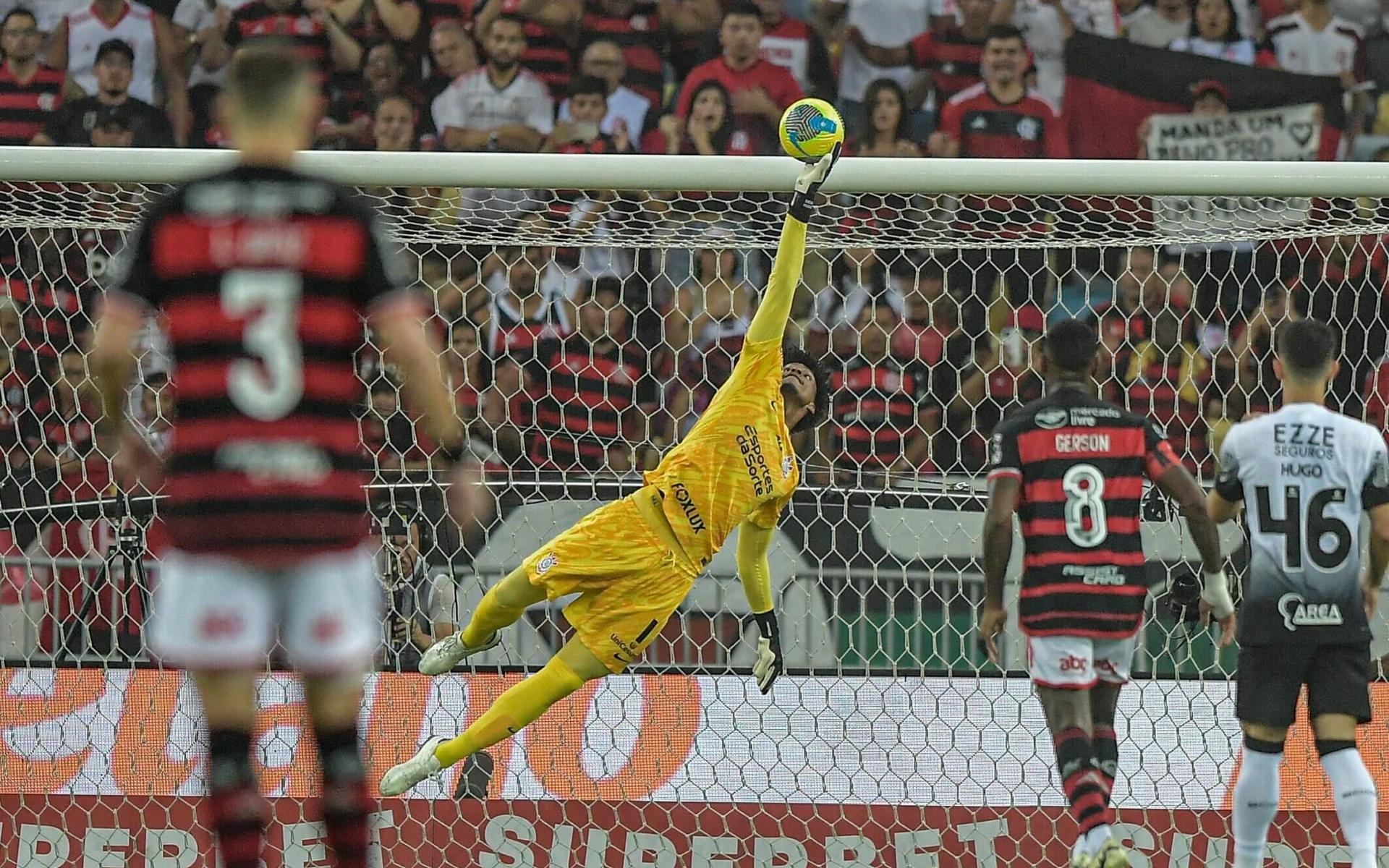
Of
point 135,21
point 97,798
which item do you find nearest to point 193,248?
point 97,798

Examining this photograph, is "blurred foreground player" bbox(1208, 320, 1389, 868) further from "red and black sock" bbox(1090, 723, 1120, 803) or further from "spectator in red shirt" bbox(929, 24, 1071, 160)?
"spectator in red shirt" bbox(929, 24, 1071, 160)

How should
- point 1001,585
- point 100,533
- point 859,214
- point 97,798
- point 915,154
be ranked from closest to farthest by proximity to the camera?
point 1001,585, point 97,798, point 100,533, point 859,214, point 915,154

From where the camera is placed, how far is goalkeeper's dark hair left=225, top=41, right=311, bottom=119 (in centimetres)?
304

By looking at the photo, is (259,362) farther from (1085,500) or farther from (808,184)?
(1085,500)

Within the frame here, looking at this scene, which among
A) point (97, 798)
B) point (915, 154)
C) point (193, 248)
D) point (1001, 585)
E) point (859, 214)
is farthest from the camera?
point (915, 154)

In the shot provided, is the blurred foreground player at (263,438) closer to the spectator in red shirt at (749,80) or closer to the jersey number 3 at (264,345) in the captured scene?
the jersey number 3 at (264,345)

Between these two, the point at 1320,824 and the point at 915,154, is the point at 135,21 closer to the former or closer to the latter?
the point at 915,154

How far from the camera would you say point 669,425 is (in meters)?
6.55

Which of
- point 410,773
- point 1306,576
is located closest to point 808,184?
point 1306,576

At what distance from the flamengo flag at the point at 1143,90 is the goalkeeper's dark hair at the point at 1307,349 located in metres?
4.13

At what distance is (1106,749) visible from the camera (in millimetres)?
4895

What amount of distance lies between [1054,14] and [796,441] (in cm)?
351

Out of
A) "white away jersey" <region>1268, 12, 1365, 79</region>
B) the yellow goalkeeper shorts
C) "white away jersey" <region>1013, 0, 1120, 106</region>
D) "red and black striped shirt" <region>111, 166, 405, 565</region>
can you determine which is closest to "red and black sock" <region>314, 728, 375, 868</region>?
"red and black striped shirt" <region>111, 166, 405, 565</region>

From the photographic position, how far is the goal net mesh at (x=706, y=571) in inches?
211
